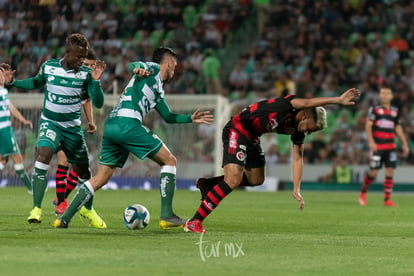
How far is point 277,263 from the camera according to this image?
768cm

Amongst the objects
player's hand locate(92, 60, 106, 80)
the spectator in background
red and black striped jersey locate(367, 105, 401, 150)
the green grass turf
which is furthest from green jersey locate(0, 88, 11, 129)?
the spectator in background

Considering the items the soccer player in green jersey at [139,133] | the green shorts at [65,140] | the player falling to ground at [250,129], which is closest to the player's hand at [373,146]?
the player falling to ground at [250,129]

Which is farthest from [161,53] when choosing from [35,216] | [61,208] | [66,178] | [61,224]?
[66,178]

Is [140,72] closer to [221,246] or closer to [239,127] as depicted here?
[239,127]

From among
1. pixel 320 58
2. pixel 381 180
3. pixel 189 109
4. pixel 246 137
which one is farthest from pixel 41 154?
pixel 320 58

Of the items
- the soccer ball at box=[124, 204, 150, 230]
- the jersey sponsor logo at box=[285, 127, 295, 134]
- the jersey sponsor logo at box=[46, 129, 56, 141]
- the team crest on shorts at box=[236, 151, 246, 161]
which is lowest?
the soccer ball at box=[124, 204, 150, 230]

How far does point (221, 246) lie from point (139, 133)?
77.1 inches

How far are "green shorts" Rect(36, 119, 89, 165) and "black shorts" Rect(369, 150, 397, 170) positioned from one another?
8974mm

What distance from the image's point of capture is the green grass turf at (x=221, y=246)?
285 inches

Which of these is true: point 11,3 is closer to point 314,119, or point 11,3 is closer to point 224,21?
point 224,21

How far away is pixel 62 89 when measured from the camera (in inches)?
443

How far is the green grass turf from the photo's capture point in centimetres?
725

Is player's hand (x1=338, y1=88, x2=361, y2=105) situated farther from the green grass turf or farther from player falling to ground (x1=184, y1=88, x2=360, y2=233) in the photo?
the green grass turf

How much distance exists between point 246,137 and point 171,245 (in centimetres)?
208
